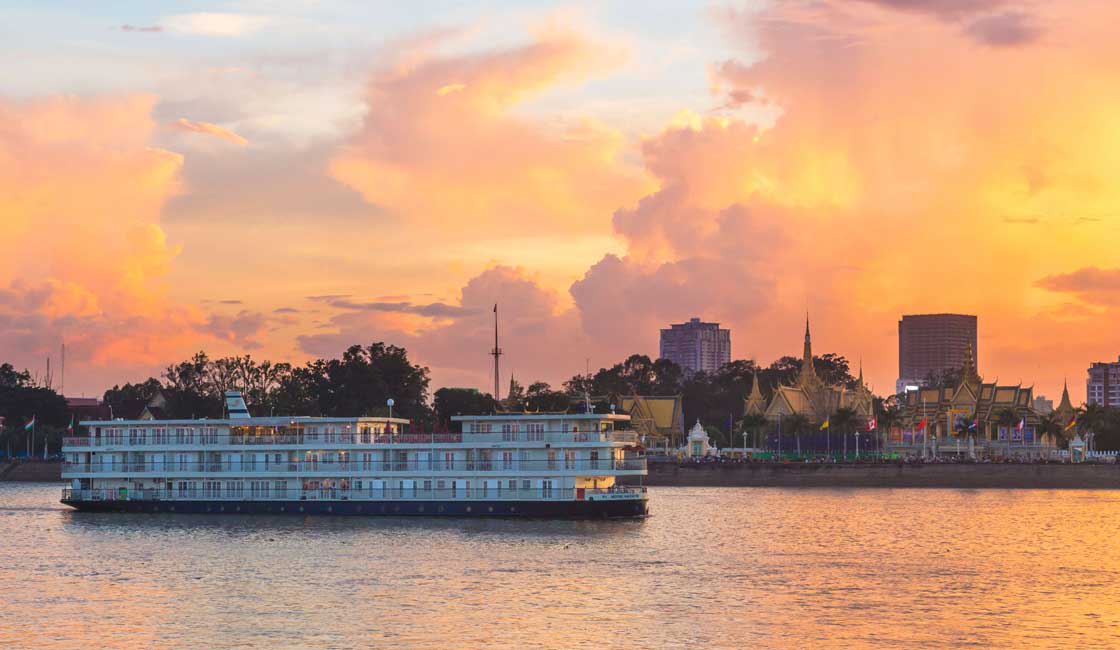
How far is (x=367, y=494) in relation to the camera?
9719cm

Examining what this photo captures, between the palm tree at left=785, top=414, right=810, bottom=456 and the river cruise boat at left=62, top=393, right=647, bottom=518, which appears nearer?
the river cruise boat at left=62, top=393, right=647, bottom=518

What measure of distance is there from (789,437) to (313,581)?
433 ft

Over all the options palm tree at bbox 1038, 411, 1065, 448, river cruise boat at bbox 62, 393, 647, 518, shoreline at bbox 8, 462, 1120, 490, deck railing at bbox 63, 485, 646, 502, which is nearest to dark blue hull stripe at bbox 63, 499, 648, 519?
river cruise boat at bbox 62, 393, 647, 518

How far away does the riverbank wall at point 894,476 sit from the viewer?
153375 millimetres

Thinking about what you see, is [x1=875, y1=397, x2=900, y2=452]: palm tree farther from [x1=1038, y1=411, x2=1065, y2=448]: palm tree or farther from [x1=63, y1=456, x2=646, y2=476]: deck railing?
[x1=63, y1=456, x2=646, y2=476]: deck railing

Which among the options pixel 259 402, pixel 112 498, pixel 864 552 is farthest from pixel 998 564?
pixel 259 402

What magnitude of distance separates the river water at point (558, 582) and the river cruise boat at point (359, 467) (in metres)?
1.61

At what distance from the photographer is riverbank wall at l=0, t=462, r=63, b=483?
170750mm

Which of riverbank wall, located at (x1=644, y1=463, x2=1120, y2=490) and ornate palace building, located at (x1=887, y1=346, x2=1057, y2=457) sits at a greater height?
ornate palace building, located at (x1=887, y1=346, x2=1057, y2=457)

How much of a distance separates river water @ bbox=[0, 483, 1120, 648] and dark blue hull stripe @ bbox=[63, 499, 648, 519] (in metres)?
1.03

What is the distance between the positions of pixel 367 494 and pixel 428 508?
4.78 m

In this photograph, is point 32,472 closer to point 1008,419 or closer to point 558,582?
point 1008,419

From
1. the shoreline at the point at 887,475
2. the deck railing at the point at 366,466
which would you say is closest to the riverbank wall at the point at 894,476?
the shoreline at the point at 887,475

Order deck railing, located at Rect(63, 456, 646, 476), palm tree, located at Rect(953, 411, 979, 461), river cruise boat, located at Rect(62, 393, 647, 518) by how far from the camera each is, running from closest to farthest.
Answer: river cruise boat, located at Rect(62, 393, 647, 518), deck railing, located at Rect(63, 456, 646, 476), palm tree, located at Rect(953, 411, 979, 461)
